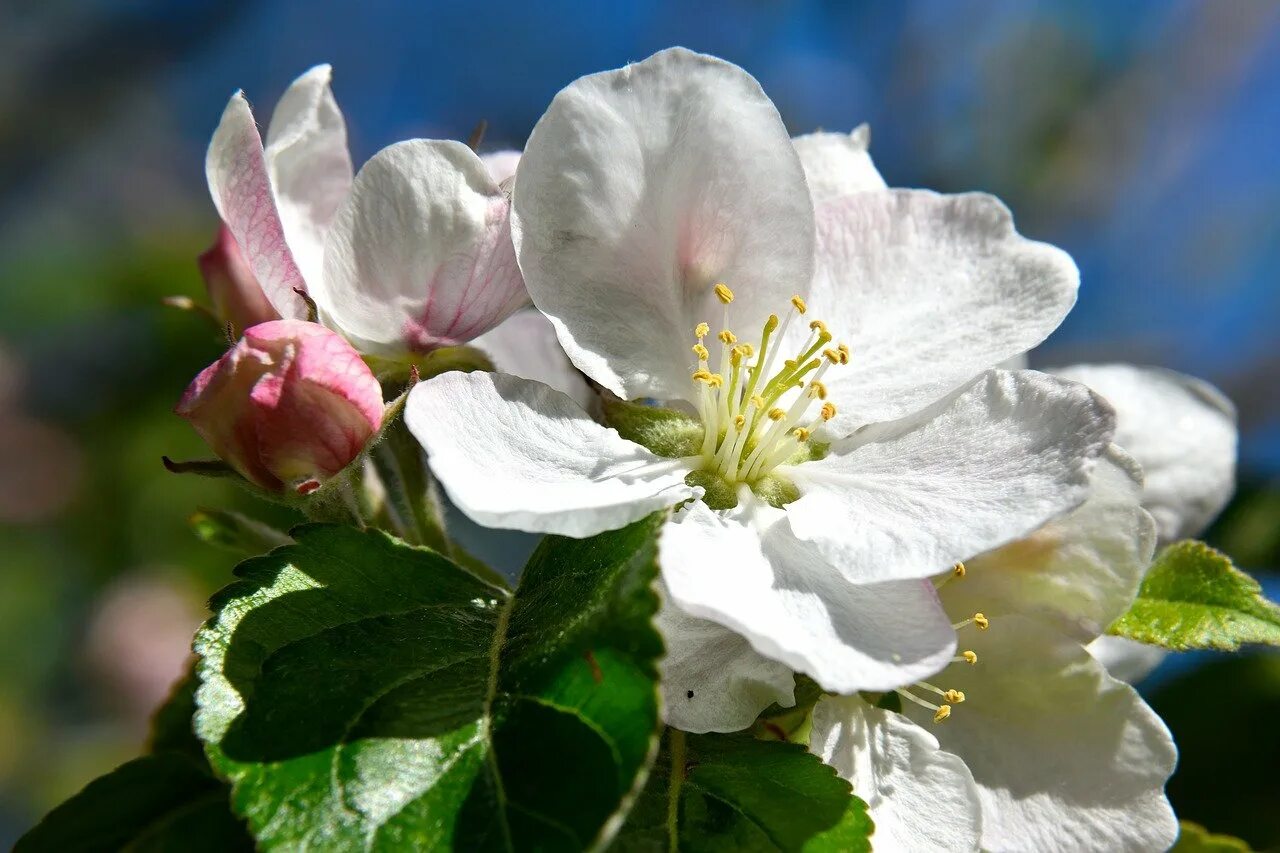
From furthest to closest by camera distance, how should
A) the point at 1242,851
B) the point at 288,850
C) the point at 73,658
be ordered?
the point at 73,658 → the point at 1242,851 → the point at 288,850

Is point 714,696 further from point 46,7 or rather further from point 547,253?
point 46,7

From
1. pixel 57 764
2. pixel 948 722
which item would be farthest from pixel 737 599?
pixel 57 764

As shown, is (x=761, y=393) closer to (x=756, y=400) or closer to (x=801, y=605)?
(x=756, y=400)

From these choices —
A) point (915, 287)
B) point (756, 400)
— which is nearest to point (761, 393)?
point (756, 400)

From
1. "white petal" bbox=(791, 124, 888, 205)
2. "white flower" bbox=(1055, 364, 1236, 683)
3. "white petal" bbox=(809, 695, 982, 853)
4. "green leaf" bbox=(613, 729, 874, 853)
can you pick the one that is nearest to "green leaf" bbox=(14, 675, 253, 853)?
"green leaf" bbox=(613, 729, 874, 853)

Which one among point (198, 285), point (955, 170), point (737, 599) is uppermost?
point (737, 599)

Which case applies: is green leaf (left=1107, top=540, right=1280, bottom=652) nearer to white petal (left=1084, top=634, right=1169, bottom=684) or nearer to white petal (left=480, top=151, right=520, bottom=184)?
white petal (left=1084, top=634, right=1169, bottom=684)
